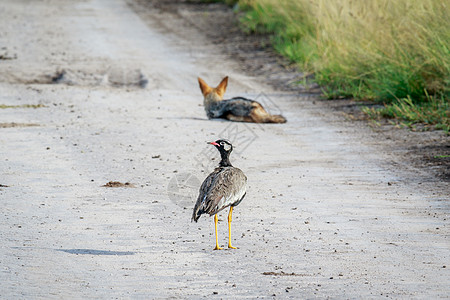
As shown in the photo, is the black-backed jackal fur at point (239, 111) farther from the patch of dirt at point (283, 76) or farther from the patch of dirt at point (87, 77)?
the patch of dirt at point (87, 77)

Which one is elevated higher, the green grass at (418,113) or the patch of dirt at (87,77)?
the green grass at (418,113)

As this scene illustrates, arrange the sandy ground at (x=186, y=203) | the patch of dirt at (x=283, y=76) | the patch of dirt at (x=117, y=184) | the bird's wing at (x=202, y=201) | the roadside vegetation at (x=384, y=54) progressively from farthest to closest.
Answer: the roadside vegetation at (x=384, y=54) < the patch of dirt at (x=283, y=76) < the patch of dirt at (x=117, y=184) < the bird's wing at (x=202, y=201) < the sandy ground at (x=186, y=203)

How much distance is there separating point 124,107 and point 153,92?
58.6 inches

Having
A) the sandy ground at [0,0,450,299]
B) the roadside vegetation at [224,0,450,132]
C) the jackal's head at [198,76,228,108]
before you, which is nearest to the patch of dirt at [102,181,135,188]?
the sandy ground at [0,0,450,299]

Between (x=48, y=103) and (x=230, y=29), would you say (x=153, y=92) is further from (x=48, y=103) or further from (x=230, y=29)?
(x=230, y=29)

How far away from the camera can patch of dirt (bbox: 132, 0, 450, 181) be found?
31.0 ft

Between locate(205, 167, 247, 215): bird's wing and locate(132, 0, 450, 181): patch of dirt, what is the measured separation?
3.02 m

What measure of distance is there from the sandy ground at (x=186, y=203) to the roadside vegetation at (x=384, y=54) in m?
0.91

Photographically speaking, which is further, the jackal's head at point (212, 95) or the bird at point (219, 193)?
the jackal's head at point (212, 95)

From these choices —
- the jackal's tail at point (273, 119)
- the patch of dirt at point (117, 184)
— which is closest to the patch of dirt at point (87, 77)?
the jackal's tail at point (273, 119)

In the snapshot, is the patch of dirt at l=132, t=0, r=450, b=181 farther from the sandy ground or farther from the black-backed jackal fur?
the black-backed jackal fur

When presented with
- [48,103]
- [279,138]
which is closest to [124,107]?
→ [48,103]

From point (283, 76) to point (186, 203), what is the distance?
8.58 m

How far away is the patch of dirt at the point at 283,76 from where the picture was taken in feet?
31.0
